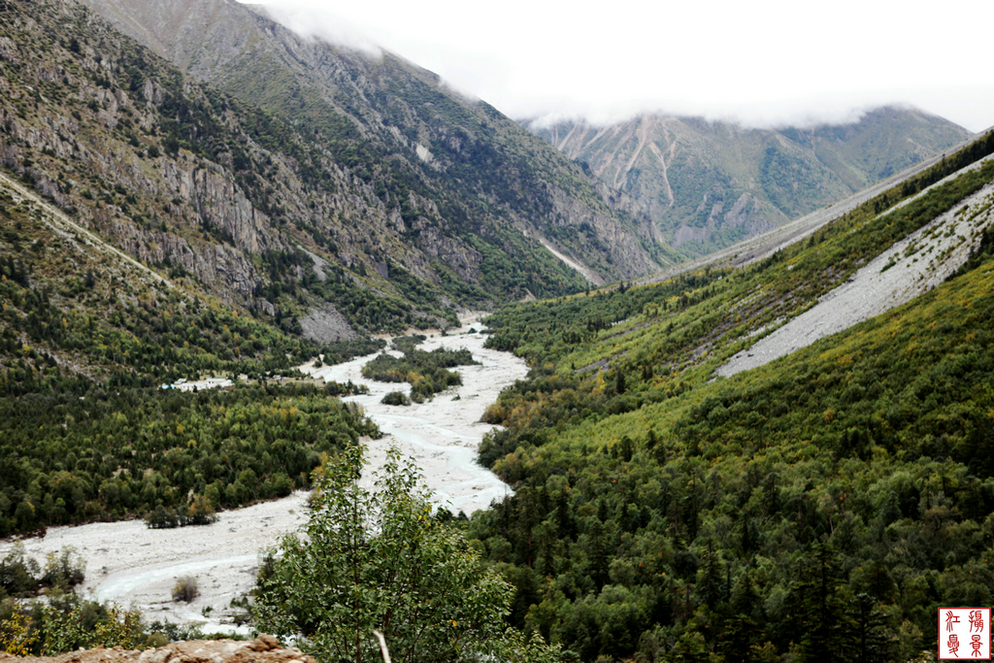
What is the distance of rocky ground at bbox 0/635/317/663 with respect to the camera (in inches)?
369

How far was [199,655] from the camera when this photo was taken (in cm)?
941

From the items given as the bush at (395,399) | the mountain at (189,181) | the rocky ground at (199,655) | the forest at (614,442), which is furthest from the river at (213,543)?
the mountain at (189,181)

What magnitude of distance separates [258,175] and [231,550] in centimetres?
13242

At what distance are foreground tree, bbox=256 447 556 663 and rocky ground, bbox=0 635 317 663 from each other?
144cm

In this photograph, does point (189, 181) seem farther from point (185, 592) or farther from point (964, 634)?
point (964, 634)

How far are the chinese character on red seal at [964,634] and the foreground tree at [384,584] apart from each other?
10.4 metres

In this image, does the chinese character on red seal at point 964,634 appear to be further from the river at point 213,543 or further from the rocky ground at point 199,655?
the river at point 213,543

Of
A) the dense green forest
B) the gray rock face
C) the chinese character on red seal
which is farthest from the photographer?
the gray rock face

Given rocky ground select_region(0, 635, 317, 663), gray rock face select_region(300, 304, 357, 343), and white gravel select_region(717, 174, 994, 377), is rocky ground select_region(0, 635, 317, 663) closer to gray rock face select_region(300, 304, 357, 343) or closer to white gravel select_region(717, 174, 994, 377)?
white gravel select_region(717, 174, 994, 377)

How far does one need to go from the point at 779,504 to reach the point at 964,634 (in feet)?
36.3

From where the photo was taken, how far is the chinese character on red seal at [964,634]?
13172 millimetres

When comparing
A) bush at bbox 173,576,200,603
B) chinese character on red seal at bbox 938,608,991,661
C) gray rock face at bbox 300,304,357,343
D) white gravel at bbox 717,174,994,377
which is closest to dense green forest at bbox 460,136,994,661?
chinese character on red seal at bbox 938,608,991,661

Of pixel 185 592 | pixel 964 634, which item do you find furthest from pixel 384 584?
pixel 185 592

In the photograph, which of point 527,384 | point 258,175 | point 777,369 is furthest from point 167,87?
point 777,369
